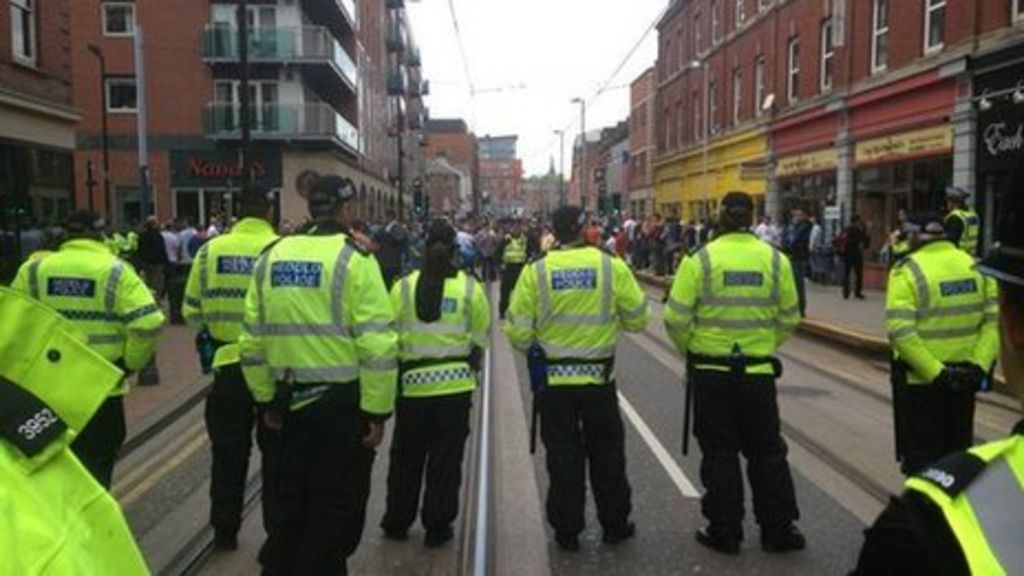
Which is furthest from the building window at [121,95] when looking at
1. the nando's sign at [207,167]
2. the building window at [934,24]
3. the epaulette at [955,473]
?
the epaulette at [955,473]

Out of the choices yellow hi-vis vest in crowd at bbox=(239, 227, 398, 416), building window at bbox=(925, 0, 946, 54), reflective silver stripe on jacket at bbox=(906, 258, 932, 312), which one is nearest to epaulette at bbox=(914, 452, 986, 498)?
yellow hi-vis vest in crowd at bbox=(239, 227, 398, 416)

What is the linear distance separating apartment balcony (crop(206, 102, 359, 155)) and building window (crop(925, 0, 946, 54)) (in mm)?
23063

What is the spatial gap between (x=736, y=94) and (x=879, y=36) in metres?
14.4

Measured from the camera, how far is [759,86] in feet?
119

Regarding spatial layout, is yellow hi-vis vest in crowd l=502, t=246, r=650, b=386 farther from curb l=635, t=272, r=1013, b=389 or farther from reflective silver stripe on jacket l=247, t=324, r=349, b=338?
curb l=635, t=272, r=1013, b=389

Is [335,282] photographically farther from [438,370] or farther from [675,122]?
[675,122]

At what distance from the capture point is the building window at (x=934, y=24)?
21.8 meters

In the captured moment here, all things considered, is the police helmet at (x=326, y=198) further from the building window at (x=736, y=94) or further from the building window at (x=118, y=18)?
the building window at (x=118, y=18)

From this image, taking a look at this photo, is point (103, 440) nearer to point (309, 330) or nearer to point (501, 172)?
point (309, 330)

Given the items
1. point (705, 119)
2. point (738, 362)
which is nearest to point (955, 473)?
point (738, 362)

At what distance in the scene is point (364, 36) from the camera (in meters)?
56.2

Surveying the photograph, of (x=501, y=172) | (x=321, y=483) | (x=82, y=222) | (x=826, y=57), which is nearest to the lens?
(x=321, y=483)

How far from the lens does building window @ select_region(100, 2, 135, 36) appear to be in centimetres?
3909

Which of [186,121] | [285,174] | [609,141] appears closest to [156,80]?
[186,121]
